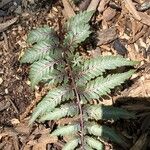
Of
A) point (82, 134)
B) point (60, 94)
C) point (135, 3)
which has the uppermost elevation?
point (135, 3)

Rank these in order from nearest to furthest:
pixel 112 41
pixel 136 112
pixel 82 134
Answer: pixel 82 134
pixel 136 112
pixel 112 41

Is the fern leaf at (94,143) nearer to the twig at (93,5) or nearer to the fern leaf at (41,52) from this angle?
the fern leaf at (41,52)

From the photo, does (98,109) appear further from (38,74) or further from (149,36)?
(149,36)

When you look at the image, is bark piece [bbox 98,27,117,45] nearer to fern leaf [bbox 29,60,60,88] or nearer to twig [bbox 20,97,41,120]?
fern leaf [bbox 29,60,60,88]

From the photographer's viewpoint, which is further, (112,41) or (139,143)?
(112,41)

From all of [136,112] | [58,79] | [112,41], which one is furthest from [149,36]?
[58,79]

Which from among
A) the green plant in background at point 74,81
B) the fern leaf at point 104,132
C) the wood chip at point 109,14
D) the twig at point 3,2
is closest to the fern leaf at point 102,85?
the green plant in background at point 74,81

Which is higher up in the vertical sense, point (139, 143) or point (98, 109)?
point (98, 109)
